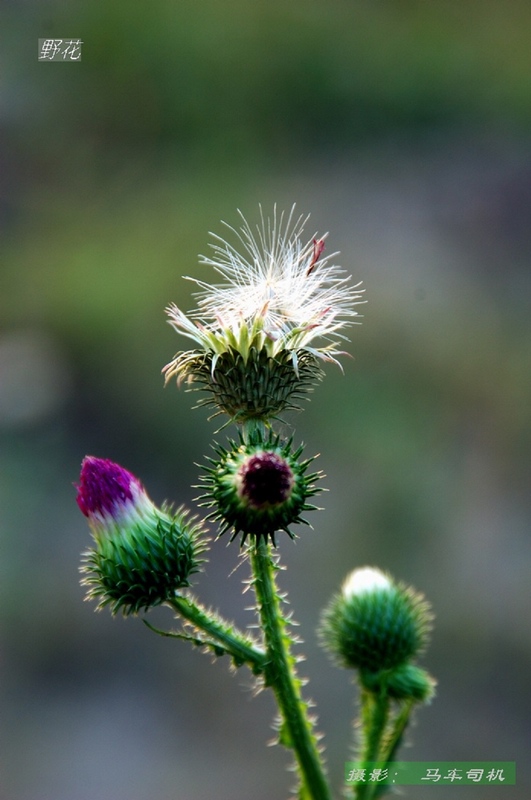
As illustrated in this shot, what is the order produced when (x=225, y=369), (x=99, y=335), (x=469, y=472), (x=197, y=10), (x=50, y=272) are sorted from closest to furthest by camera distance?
(x=225, y=369), (x=469, y=472), (x=99, y=335), (x=50, y=272), (x=197, y=10)

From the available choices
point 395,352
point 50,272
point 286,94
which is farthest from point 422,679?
point 286,94

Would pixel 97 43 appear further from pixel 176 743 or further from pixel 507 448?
pixel 176 743

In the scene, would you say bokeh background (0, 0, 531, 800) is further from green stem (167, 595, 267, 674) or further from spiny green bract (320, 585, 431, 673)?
green stem (167, 595, 267, 674)

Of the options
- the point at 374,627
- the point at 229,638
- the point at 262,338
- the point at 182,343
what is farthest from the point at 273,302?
the point at 182,343

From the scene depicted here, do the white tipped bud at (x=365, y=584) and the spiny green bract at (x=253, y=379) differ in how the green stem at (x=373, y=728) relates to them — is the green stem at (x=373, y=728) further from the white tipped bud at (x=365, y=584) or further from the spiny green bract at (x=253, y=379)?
the spiny green bract at (x=253, y=379)

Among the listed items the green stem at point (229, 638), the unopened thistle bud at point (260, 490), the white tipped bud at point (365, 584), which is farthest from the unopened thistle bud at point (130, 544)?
the white tipped bud at point (365, 584)

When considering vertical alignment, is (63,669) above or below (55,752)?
above

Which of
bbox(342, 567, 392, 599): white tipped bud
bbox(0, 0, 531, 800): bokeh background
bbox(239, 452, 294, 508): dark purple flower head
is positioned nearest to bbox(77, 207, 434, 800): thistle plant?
bbox(239, 452, 294, 508): dark purple flower head
